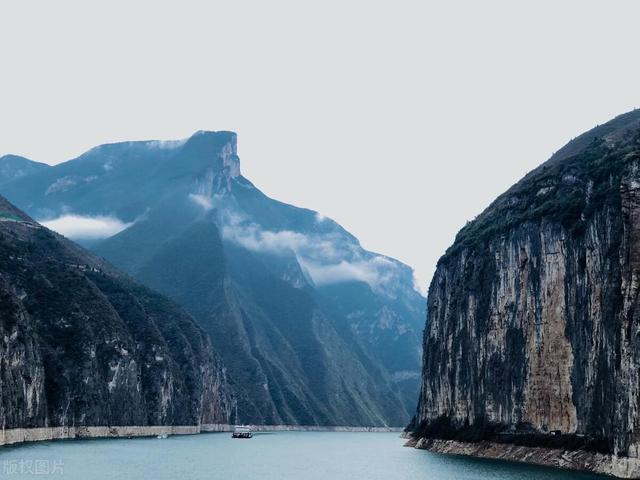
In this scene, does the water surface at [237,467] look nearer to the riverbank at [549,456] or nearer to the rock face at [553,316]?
the riverbank at [549,456]

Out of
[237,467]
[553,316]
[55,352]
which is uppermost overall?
[553,316]

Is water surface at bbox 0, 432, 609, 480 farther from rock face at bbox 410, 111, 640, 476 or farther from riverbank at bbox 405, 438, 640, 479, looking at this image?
rock face at bbox 410, 111, 640, 476

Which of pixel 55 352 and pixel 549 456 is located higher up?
pixel 55 352

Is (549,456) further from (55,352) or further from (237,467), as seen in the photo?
(55,352)

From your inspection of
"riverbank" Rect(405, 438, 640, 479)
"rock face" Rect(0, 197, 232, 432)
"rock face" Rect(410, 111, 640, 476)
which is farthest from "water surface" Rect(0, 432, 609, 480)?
"rock face" Rect(0, 197, 232, 432)

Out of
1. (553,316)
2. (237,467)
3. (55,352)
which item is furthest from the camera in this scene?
(55,352)

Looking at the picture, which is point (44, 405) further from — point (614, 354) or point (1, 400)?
point (614, 354)

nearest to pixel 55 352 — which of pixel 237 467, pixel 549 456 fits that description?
pixel 237 467

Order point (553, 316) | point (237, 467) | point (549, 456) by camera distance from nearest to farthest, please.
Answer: point (549, 456) → point (237, 467) → point (553, 316)

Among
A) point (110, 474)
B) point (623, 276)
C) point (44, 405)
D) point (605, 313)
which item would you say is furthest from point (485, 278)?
point (44, 405)

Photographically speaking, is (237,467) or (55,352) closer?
(237,467)
